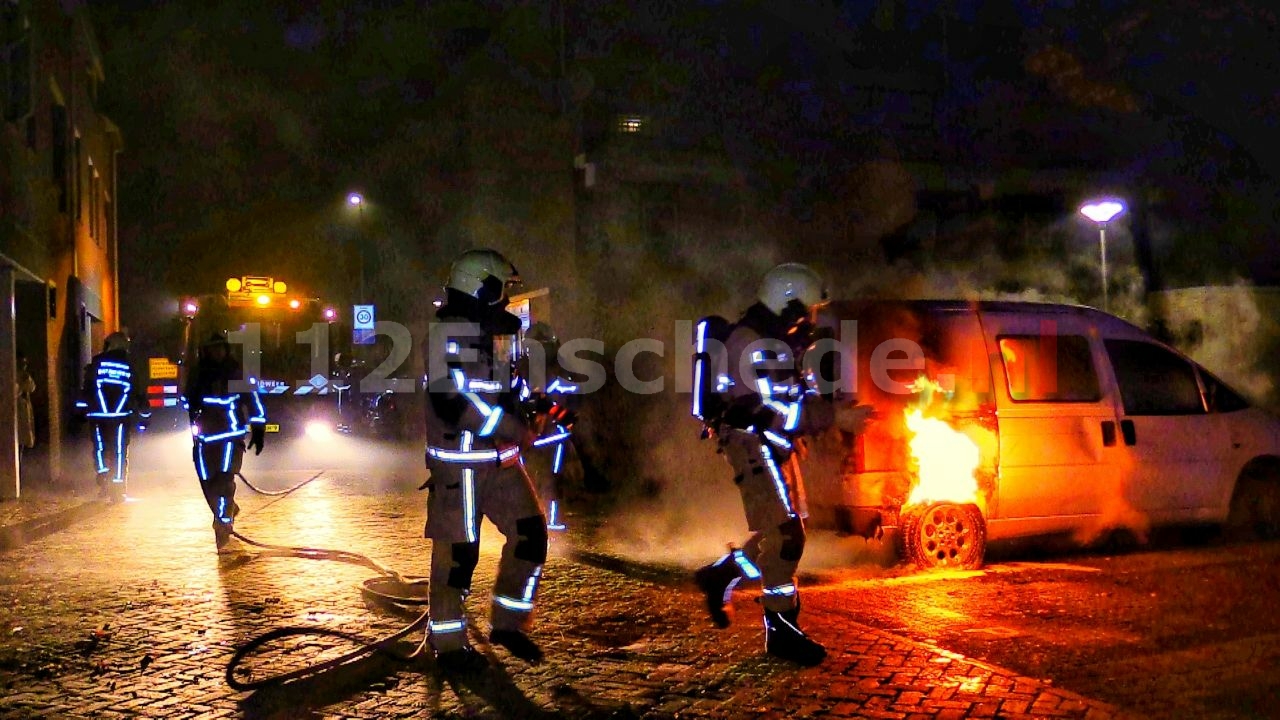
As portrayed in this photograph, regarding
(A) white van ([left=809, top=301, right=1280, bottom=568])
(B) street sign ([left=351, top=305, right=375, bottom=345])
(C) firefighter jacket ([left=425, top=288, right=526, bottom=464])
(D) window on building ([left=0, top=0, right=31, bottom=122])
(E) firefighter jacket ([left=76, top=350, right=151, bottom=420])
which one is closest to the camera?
(C) firefighter jacket ([left=425, top=288, right=526, bottom=464])

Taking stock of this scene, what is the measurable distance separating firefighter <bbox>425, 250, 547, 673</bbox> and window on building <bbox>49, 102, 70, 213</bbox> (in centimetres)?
1518

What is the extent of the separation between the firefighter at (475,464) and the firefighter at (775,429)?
1.00 m

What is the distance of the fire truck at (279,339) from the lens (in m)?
21.9

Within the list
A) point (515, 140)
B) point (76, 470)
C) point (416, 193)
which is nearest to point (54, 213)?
point (76, 470)

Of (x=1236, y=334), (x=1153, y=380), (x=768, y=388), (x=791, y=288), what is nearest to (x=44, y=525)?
(x=768, y=388)

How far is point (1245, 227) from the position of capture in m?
16.3

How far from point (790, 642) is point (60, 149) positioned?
16799mm

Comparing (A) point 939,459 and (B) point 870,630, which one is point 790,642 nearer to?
(B) point 870,630

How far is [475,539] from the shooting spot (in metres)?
5.46

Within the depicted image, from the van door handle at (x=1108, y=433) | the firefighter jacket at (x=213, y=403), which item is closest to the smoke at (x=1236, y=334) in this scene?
the van door handle at (x=1108, y=433)

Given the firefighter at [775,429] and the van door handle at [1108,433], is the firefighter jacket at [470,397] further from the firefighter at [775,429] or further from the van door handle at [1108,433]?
the van door handle at [1108,433]

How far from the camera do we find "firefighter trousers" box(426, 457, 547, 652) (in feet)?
17.7

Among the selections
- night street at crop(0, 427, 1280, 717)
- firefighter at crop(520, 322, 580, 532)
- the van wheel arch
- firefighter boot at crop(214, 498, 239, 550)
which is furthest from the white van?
firefighter boot at crop(214, 498, 239, 550)

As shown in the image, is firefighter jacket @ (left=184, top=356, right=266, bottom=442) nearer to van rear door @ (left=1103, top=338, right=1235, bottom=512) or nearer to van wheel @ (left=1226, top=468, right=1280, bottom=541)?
van rear door @ (left=1103, top=338, right=1235, bottom=512)
